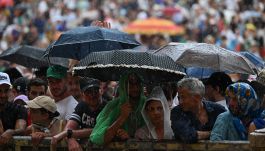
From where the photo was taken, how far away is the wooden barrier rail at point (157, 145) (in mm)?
8828

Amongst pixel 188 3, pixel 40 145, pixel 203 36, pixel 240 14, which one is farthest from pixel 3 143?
pixel 188 3

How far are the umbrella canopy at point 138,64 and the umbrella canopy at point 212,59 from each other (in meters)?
1.29

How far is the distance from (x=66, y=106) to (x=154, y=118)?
2048mm

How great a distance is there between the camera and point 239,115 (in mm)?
10000

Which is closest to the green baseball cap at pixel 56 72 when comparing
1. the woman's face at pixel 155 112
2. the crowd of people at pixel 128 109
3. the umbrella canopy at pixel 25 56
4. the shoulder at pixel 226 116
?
the crowd of people at pixel 128 109

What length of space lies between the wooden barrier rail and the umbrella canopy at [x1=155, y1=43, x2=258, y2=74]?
84.7 inches

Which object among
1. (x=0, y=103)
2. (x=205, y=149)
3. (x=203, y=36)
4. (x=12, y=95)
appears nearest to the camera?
(x=205, y=149)

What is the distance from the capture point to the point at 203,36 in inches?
1305

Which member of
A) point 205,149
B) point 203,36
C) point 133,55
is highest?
point 203,36

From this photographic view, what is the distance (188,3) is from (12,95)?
990 inches

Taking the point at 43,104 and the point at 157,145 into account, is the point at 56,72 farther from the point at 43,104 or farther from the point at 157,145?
the point at 157,145

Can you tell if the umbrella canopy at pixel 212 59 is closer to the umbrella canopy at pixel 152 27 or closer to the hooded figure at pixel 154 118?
the hooded figure at pixel 154 118

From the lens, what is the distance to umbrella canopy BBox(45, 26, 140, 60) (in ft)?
42.9

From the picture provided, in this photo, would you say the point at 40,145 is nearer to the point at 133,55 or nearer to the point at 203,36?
the point at 133,55
